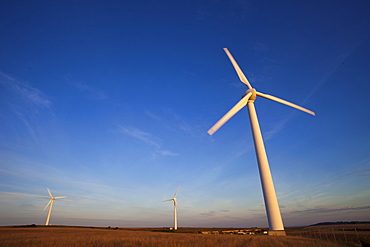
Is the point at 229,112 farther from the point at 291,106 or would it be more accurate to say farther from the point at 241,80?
the point at 291,106

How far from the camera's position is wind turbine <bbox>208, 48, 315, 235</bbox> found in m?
26.6

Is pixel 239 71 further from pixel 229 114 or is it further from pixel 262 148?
pixel 262 148

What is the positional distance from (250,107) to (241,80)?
711cm

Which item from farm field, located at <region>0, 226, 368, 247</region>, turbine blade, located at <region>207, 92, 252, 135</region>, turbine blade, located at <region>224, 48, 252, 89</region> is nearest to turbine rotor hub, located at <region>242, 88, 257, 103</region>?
turbine blade, located at <region>207, 92, 252, 135</region>

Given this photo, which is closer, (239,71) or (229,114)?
(229,114)

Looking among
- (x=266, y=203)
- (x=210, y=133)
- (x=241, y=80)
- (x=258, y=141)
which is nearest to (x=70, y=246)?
(x=210, y=133)

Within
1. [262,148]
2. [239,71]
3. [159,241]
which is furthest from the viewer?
[239,71]

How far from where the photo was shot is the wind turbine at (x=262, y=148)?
26.6 metres

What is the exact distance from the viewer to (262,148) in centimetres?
3050

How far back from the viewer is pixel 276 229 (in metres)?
26.3

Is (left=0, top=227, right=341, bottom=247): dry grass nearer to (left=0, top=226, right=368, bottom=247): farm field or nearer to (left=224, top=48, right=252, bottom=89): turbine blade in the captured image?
(left=0, top=226, right=368, bottom=247): farm field

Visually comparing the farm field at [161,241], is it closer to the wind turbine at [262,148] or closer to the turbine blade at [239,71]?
the wind turbine at [262,148]

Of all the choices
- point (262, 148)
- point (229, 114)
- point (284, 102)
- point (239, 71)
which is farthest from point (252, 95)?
point (262, 148)

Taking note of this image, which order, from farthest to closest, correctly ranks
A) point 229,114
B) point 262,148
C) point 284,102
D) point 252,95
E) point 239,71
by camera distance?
1. point 239,71
2. point 284,102
3. point 252,95
4. point 229,114
5. point 262,148
